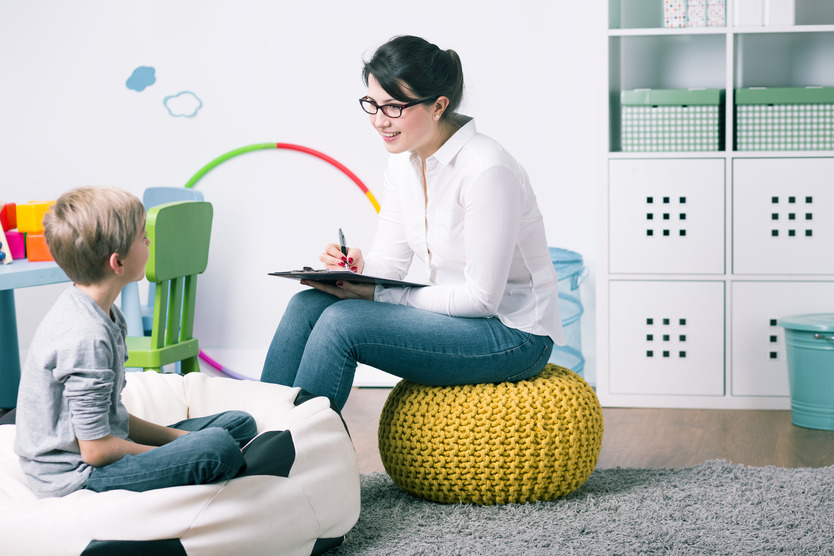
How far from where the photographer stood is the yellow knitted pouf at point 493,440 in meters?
1.87

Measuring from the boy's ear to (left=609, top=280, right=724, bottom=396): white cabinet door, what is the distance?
1920 mm

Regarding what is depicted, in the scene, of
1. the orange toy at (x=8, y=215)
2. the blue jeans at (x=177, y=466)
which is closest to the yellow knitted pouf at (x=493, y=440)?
the blue jeans at (x=177, y=466)

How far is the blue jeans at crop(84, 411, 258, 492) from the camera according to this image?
1456mm

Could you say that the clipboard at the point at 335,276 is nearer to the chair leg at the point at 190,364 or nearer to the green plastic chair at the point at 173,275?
the green plastic chair at the point at 173,275

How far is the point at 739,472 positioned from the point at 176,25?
2646 millimetres

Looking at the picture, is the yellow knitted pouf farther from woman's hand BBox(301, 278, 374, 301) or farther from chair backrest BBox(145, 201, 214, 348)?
chair backrest BBox(145, 201, 214, 348)

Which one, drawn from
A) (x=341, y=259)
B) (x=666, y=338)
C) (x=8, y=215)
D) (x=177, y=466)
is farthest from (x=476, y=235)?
(x=8, y=215)

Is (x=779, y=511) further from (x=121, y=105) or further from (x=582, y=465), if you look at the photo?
(x=121, y=105)

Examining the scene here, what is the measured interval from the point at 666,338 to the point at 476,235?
4.49 feet

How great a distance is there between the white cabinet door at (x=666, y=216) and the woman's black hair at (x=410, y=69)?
48.1 inches

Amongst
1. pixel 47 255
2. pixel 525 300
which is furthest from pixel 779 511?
pixel 47 255

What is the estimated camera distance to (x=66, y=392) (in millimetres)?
1437

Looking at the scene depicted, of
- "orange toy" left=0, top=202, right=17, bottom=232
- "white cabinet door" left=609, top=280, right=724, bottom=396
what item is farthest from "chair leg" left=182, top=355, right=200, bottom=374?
"white cabinet door" left=609, top=280, right=724, bottom=396

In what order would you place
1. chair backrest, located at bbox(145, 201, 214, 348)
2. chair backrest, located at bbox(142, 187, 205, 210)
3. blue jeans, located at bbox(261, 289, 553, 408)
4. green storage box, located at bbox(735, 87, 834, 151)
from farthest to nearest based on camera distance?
chair backrest, located at bbox(142, 187, 205, 210) < green storage box, located at bbox(735, 87, 834, 151) < chair backrest, located at bbox(145, 201, 214, 348) < blue jeans, located at bbox(261, 289, 553, 408)
